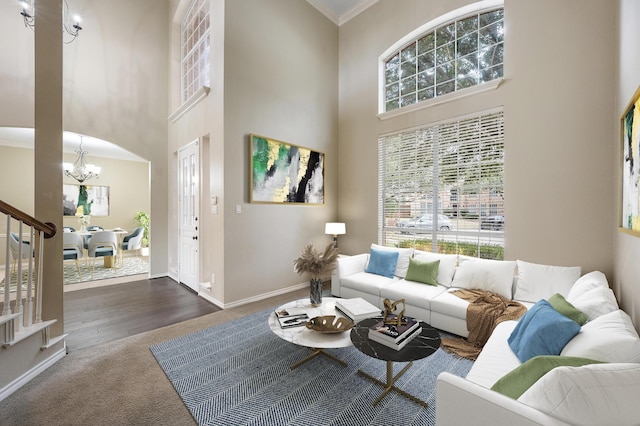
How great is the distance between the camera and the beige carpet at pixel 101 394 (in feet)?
5.63

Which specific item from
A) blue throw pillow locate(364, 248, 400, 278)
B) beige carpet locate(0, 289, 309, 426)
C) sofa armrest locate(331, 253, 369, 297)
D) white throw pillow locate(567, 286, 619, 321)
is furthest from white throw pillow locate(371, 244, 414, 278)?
beige carpet locate(0, 289, 309, 426)

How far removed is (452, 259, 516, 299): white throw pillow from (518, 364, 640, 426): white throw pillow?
2.13 meters

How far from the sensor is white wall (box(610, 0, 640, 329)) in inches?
70.7

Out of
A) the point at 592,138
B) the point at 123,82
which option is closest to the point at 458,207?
the point at 592,138

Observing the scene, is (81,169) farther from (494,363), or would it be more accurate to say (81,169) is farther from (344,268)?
(494,363)

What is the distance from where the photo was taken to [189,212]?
465 cm

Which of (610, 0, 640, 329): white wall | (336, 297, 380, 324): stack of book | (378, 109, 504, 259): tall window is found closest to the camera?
(610, 0, 640, 329): white wall

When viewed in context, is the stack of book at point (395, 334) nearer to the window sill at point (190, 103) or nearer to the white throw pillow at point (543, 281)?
the white throw pillow at point (543, 281)

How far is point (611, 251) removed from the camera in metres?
2.68

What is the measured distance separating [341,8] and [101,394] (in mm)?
6256

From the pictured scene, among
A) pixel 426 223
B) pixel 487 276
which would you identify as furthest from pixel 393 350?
pixel 426 223

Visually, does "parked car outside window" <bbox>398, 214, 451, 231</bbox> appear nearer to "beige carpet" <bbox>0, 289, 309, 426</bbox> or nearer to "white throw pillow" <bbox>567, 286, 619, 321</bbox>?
"white throw pillow" <bbox>567, 286, 619, 321</bbox>

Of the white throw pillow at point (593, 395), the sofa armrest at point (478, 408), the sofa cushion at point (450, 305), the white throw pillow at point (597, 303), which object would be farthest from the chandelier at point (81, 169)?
the white throw pillow at point (597, 303)

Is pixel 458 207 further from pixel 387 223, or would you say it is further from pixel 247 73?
pixel 247 73
